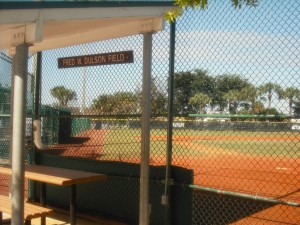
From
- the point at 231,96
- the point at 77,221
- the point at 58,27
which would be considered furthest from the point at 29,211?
the point at 231,96

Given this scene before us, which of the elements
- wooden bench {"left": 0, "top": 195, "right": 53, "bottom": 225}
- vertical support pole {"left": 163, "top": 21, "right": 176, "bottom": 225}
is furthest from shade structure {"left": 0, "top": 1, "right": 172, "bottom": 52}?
wooden bench {"left": 0, "top": 195, "right": 53, "bottom": 225}

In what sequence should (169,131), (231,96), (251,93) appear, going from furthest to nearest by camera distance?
(251,93) < (231,96) < (169,131)

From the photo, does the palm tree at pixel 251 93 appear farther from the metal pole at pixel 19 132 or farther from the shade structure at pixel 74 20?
the metal pole at pixel 19 132

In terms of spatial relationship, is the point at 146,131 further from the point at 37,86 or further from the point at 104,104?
the point at 37,86

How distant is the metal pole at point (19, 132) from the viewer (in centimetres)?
377

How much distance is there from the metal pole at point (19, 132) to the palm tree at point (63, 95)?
3.29 m

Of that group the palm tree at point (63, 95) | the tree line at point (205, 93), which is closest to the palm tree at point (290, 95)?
the tree line at point (205, 93)

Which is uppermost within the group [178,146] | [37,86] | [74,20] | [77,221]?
[74,20]

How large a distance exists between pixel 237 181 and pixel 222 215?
15.4 feet

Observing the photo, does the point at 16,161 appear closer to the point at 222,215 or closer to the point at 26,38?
the point at 26,38

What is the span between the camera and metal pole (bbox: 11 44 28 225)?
3.77 metres

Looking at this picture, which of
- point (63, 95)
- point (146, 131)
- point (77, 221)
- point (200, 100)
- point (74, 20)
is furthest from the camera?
point (63, 95)

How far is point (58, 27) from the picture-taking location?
4625 millimetres

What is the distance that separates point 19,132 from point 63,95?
4.22 meters
